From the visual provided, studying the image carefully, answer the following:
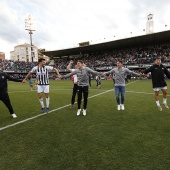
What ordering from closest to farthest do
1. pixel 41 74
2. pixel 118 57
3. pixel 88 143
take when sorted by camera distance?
1. pixel 88 143
2. pixel 41 74
3. pixel 118 57

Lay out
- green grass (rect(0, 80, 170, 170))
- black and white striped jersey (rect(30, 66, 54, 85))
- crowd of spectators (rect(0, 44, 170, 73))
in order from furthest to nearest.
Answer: crowd of spectators (rect(0, 44, 170, 73))
black and white striped jersey (rect(30, 66, 54, 85))
green grass (rect(0, 80, 170, 170))

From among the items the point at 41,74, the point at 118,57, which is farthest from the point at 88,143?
the point at 118,57

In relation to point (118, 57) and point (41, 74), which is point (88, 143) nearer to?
point (41, 74)

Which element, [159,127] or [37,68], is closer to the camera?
[159,127]

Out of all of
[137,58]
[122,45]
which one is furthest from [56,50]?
[137,58]

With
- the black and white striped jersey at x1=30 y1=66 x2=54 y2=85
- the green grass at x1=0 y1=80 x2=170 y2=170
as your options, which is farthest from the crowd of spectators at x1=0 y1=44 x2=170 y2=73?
the green grass at x1=0 y1=80 x2=170 y2=170

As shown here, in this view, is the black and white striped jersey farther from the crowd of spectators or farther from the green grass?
the crowd of spectators

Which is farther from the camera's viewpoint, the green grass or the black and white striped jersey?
the black and white striped jersey

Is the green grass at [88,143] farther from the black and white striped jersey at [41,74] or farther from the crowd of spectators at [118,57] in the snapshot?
the crowd of spectators at [118,57]

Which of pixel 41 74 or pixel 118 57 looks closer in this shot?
pixel 41 74

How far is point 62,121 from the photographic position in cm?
587

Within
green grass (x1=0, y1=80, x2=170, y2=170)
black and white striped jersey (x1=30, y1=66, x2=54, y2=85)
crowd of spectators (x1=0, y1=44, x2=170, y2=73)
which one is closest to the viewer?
green grass (x1=0, y1=80, x2=170, y2=170)

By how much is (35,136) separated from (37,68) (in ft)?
10.3

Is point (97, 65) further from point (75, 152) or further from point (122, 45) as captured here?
point (75, 152)
